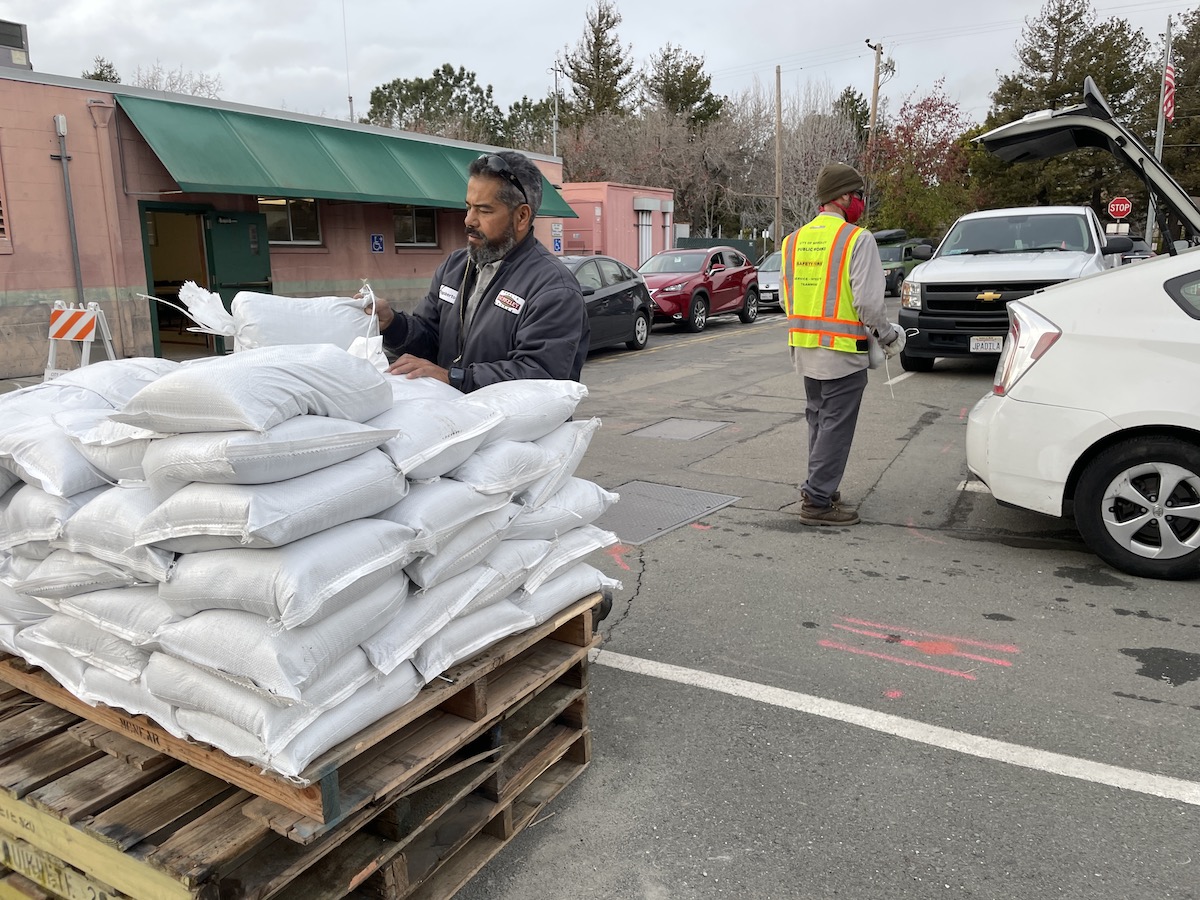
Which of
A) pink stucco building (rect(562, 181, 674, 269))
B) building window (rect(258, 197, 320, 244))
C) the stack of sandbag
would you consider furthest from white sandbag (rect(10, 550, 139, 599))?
pink stucco building (rect(562, 181, 674, 269))

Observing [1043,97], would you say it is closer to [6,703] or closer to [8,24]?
[8,24]

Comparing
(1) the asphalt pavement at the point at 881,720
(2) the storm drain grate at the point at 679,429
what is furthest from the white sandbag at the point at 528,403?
(2) the storm drain grate at the point at 679,429

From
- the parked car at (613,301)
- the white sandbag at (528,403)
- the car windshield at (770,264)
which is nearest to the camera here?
the white sandbag at (528,403)

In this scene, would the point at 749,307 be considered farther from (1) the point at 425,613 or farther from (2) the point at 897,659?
(1) the point at 425,613

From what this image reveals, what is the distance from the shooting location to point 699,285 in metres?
18.0

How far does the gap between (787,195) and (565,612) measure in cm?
4123

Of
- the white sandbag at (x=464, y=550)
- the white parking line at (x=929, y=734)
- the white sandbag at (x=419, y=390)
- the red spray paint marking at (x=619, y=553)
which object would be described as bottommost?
the white parking line at (x=929, y=734)

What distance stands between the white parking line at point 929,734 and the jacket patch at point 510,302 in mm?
1601

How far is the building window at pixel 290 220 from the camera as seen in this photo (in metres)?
15.6

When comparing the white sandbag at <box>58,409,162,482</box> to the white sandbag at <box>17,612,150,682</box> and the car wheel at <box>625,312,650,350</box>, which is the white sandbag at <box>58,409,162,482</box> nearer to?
the white sandbag at <box>17,612,150,682</box>

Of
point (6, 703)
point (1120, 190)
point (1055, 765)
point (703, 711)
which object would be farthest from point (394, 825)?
point (1120, 190)

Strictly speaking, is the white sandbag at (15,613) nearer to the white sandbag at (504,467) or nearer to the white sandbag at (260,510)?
the white sandbag at (260,510)

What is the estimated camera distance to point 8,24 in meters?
12.3

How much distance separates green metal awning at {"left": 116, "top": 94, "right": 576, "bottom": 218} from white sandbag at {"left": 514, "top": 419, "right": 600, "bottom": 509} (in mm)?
10404
